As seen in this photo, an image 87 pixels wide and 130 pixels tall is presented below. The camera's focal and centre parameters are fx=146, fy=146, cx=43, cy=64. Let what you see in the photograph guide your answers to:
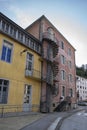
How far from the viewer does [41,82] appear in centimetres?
1833

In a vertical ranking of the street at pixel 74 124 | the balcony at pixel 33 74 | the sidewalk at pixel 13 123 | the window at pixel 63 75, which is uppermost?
the window at pixel 63 75

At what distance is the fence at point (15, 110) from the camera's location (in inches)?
493

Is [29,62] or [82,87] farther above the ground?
[29,62]

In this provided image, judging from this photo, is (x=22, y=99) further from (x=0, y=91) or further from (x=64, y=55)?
(x=64, y=55)

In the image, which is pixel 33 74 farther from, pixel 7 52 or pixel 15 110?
pixel 15 110

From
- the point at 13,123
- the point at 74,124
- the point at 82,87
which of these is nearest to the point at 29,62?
the point at 13,123

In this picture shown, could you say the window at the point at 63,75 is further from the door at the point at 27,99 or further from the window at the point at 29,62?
the door at the point at 27,99

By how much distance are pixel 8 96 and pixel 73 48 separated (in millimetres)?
24067

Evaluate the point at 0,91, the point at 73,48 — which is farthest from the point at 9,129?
the point at 73,48

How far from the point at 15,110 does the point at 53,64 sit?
937 centimetres

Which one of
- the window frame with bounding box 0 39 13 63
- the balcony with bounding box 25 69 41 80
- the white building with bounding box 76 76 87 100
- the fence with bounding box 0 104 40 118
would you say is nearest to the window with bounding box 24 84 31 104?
the fence with bounding box 0 104 40 118

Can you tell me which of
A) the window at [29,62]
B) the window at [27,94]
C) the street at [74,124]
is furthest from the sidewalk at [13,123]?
the window at [29,62]

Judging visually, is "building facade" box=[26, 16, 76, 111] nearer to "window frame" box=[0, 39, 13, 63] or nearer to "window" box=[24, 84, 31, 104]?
"window" box=[24, 84, 31, 104]

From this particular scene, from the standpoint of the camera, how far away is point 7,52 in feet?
45.8
